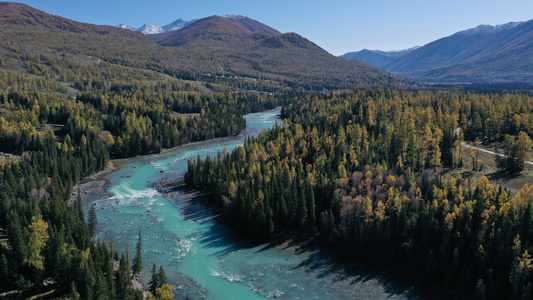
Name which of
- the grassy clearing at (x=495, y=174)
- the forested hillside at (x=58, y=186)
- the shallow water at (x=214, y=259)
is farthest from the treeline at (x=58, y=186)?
the grassy clearing at (x=495, y=174)

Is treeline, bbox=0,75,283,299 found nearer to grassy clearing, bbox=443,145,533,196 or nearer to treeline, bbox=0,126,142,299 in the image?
treeline, bbox=0,126,142,299

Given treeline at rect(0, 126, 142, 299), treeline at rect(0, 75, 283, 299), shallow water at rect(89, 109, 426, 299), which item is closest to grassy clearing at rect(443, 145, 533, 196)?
shallow water at rect(89, 109, 426, 299)

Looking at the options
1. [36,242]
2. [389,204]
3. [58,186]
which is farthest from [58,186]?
[389,204]

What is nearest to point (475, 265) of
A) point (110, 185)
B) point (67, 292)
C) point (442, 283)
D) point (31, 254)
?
point (442, 283)

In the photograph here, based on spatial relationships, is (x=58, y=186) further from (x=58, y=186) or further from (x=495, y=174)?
(x=495, y=174)

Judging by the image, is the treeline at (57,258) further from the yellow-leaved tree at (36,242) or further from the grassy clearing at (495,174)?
the grassy clearing at (495,174)
